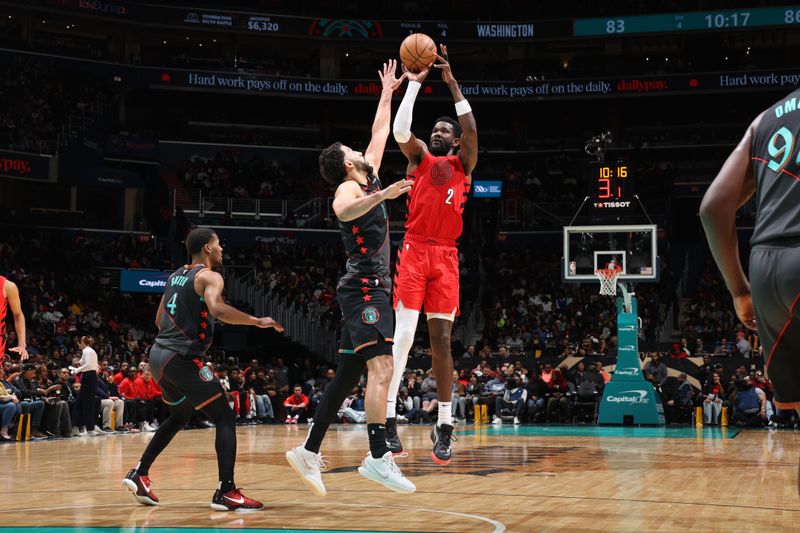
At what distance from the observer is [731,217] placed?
3320 mm

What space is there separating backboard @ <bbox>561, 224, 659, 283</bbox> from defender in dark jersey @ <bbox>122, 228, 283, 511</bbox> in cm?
1405

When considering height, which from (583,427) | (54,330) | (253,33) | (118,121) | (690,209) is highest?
(253,33)

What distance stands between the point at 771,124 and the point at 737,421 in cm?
1646

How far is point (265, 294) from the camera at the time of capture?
1078 inches

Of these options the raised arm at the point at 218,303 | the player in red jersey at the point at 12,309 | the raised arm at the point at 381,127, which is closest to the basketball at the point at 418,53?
the raised arm at the point at 381,127

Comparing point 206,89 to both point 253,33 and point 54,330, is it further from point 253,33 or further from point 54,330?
point 54,330

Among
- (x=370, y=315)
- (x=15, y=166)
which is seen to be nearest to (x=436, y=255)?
(x=370, y=315)

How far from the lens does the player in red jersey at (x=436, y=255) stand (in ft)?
22.4

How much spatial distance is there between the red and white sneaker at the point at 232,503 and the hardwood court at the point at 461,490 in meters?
0.08

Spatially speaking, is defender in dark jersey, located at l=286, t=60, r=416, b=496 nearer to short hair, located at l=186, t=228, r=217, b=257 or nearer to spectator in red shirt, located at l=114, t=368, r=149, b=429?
short hair, located at l=186, t=228, r=217, b=257

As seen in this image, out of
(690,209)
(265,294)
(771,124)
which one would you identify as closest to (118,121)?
(265,294)

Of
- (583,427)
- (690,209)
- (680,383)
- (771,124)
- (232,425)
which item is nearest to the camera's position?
(771,124)

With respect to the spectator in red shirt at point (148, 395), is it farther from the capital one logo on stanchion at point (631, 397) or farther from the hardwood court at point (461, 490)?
the capital one logo on stanchion at point (631, 397)

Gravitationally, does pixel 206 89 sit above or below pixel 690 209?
above
